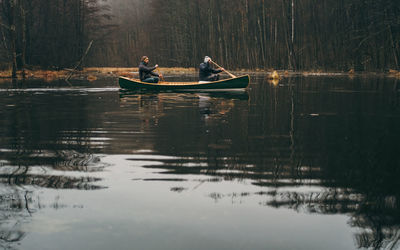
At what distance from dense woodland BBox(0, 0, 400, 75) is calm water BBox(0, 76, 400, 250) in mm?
25452

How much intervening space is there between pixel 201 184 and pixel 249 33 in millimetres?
45399

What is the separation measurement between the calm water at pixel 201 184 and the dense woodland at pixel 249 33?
25452mm

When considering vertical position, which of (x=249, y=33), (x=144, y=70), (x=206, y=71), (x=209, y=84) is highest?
(x=249, y=33)

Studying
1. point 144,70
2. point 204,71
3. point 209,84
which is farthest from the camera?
point 144,70

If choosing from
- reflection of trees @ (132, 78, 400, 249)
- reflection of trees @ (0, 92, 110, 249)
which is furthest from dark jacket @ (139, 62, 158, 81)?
reflection of trees @ (132, 78, 400, 249)

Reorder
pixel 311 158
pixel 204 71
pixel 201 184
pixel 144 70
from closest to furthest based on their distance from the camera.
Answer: pixel 201 184 → pixel 311 158 → pixel 204 71 → pixel 144 70

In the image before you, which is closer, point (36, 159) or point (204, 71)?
point (36, 159)

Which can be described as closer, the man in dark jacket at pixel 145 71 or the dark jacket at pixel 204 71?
the dark jacket at pixel 204 71

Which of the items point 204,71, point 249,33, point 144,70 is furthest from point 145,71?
point 249,33

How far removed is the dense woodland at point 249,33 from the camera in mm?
36250

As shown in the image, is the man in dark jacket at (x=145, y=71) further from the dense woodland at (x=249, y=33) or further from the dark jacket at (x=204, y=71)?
the dense woodland at (x=249, y=33)

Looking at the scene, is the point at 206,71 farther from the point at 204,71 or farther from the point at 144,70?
the point at 144,70

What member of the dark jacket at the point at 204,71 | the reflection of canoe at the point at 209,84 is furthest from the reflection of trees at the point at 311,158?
the dark jacket at the point at 204,71

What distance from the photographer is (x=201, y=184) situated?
220 inches
